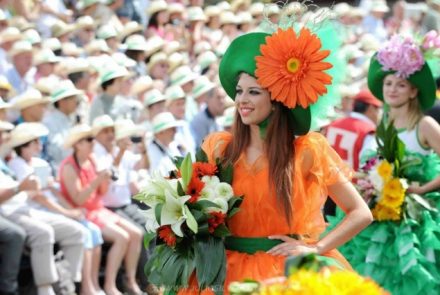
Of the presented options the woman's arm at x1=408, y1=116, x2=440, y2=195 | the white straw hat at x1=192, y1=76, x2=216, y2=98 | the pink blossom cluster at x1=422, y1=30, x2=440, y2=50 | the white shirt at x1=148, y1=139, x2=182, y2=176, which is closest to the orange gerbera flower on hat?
the woman's arm at x1=408, y1=116, x2=440, y2=195

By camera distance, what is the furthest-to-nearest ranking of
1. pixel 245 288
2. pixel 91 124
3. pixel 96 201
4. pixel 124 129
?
pixel 91 124
pixel 124 129
pixel 96 201
pixel 245 288

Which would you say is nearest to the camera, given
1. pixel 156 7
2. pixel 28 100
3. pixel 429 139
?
pixel 429 139

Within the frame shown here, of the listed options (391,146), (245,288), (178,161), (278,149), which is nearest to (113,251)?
(391,146)

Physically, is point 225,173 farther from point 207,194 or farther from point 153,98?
point 153,98

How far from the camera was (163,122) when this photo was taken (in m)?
9.92

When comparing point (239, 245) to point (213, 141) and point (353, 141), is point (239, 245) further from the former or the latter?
point (353, 141)

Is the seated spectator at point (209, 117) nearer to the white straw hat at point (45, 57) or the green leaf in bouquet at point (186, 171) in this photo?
the white straw hat at point (45, 57)

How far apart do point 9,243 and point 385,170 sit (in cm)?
290

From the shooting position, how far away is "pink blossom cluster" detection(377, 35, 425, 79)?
7727 mm

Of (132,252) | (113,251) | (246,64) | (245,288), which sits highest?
(245,288)

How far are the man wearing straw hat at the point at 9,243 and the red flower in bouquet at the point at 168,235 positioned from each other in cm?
335

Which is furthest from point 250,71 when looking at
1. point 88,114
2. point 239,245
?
point 88,114

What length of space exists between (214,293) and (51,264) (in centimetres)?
383

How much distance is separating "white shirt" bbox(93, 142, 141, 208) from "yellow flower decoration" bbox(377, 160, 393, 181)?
2863 mm
